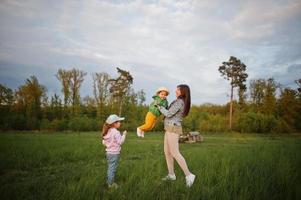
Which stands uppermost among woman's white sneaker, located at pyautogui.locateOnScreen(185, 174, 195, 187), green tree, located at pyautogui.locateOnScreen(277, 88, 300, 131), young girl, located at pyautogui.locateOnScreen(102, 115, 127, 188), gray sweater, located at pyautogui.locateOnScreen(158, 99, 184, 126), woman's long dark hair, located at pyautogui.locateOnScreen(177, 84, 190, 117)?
green tree, located at pyautogui.locateOnScreen(277, 88, 300, 131)

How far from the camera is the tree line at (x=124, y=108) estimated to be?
42.7m

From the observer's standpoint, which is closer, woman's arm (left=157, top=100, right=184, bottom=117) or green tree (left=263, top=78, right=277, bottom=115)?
woman's arm (left=157, top=100, right=184, bottom=117)

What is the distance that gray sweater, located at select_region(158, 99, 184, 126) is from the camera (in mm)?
5660

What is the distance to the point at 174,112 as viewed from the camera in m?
5.64

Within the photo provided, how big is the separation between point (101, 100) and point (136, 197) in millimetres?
47666

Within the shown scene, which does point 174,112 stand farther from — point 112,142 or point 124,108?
point 124,108

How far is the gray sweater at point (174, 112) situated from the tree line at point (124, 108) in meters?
38.8

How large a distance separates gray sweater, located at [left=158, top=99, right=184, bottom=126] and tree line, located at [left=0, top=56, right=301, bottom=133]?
38.8 meters

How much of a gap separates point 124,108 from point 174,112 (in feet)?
149

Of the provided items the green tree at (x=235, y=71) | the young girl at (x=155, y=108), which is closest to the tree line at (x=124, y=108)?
the green tree at (x=235, y=71)

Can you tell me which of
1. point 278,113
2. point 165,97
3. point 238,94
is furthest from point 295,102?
point 165,97

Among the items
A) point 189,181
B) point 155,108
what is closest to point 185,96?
point 155,108

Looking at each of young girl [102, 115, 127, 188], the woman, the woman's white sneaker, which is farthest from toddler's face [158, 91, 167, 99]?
the woman's white sneaker

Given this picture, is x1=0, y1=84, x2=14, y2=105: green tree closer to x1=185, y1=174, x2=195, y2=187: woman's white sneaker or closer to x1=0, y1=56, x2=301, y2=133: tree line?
x1=0, y1=56, x2=301, y2=133: tree line
